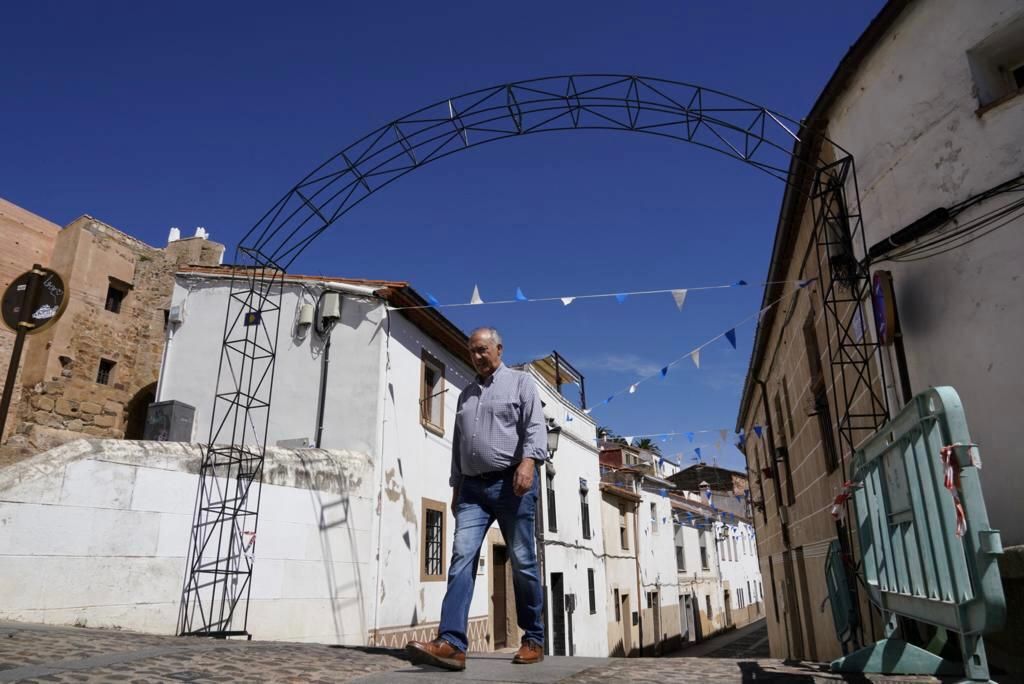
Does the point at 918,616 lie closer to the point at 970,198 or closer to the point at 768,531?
the point at 970,198

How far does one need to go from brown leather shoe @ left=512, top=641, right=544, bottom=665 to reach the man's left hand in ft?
3.01

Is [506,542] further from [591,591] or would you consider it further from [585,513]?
[591,591]

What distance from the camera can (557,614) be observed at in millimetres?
18000

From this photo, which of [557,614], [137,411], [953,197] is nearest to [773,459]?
[557,614]

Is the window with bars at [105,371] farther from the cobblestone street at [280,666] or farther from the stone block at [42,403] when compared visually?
the cobblestone street at [280,666]

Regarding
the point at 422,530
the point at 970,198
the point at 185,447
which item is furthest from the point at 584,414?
the point at 970,198

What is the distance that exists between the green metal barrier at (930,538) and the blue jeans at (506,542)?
5.48 feet

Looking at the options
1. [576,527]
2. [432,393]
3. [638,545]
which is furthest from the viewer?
[638,545]

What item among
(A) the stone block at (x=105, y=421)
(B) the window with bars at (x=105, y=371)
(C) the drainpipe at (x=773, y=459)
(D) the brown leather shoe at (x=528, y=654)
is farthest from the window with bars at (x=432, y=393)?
(B) the window with bars at (x=105, y=371)

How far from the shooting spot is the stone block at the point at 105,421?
73.4ft

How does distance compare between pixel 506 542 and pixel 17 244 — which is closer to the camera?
pixel 506 542

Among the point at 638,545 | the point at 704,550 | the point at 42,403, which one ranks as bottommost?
the point at 638,545

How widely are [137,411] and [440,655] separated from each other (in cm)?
2354

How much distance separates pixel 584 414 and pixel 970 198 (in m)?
17.9
